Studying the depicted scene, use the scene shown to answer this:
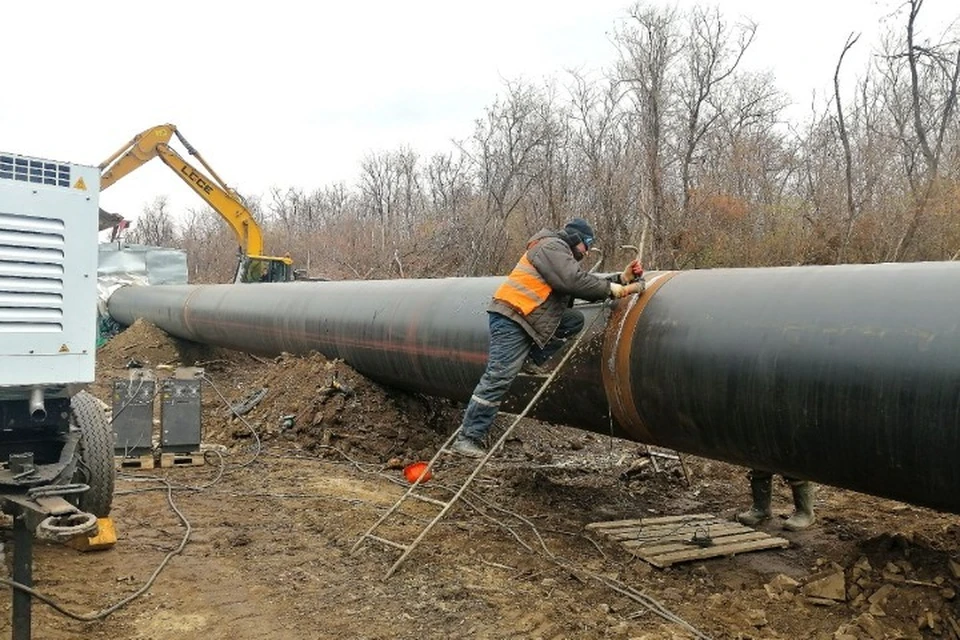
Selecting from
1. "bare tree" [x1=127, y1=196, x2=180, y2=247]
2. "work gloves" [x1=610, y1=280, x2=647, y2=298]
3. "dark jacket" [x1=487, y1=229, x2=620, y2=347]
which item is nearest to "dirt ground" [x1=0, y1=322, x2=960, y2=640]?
"dark jacket" [x1=487, y1=229, x2=620, y2=347]

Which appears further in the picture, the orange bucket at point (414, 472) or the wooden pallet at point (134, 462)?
the wooden pallet at point (134, 462)

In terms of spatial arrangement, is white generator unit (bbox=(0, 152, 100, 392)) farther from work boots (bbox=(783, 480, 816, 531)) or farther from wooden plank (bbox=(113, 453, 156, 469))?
work boots (bbox=(783, 480, 816, 531))

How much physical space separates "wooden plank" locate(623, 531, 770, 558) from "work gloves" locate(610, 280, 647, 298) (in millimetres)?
1539

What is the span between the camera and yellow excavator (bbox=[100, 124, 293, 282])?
1438 cm

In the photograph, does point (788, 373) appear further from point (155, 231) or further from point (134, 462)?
point (155, 231)

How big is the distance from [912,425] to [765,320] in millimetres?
805

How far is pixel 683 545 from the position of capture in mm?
4891

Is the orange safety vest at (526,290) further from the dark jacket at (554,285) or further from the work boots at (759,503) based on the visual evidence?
the work boots at (759,503)

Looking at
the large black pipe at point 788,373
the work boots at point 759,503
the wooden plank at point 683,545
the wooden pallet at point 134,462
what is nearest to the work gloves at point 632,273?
the large black pipe at point 788,373

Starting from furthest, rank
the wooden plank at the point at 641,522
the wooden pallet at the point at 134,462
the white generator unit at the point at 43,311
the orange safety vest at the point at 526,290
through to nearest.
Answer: the wooden pallet at the point at 134,462 < the wooden plank at the point at 641,522 < the orange safety vest at the point at 526,290 < the white generator unit at the point at 43,311

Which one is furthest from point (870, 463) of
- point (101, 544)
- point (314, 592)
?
point (101, 544)

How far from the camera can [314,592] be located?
13.5 feet

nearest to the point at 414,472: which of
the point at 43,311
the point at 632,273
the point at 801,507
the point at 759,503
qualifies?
the point at 759,503

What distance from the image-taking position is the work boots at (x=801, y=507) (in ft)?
17.7
